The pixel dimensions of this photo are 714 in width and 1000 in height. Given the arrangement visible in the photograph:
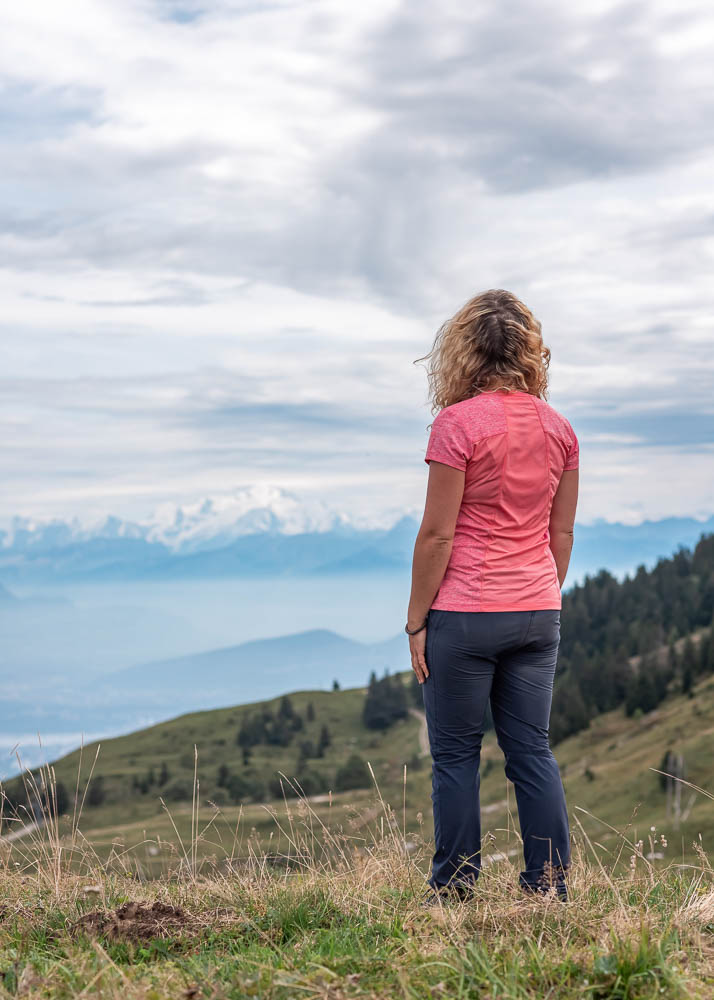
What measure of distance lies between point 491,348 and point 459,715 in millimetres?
2059

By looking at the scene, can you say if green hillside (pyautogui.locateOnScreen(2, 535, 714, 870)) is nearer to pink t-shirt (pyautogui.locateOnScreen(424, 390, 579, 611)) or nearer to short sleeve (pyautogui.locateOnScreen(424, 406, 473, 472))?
pink t-shirt (pyautogui.locateOnScreen(424, 390, 579, 611))

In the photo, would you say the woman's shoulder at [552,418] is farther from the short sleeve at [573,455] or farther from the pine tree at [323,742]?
the pine tree at [323,742]

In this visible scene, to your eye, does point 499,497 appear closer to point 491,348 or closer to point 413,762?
point 491,348

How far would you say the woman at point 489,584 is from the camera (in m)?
4.94

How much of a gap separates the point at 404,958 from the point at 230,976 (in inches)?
28.6

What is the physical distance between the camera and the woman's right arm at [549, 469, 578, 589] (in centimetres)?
542

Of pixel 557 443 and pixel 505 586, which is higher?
pixel 557 443

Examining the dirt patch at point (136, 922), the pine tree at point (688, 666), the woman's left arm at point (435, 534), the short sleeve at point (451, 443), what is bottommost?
the pine tree at point (688, 666)

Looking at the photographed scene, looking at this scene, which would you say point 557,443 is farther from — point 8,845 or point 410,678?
point 410,678

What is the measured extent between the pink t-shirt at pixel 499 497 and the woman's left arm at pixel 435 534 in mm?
69

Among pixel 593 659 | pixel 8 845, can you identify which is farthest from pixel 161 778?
pixel 8 845

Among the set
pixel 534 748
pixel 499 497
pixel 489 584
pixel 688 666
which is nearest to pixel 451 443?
pixel 499 497

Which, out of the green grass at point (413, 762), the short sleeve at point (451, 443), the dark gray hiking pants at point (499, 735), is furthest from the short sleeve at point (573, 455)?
the green grass at point (413, 762)

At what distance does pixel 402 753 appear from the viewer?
157875 mm
